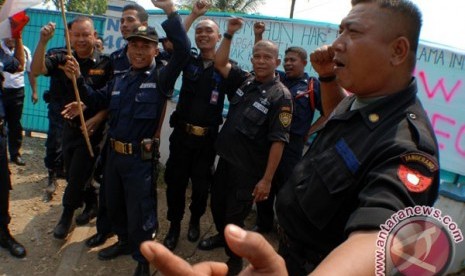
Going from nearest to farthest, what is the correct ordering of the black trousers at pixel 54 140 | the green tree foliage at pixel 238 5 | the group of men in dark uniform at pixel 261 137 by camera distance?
the group of men in dark uniform at pixel 261 137 → the black trousers at pixel 54 140 → the green tree foliage at pixel 238 5

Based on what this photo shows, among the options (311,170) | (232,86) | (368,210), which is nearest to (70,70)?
(232,86)

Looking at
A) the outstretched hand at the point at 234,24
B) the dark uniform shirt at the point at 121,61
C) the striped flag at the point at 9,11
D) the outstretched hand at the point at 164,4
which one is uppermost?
the outstretched hand at the point at 164,4

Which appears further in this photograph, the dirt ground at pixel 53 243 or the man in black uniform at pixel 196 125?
the man in black uniform at pixel 196 125

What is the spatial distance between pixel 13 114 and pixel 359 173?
509 centimetres

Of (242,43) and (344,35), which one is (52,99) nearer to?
(242,43)

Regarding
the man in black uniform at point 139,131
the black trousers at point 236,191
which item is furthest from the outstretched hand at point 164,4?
the black trousers at point 236,191

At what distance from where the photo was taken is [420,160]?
101cm

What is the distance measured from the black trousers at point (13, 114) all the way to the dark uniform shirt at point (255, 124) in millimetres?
3380

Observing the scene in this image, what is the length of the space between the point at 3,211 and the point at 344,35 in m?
2.97

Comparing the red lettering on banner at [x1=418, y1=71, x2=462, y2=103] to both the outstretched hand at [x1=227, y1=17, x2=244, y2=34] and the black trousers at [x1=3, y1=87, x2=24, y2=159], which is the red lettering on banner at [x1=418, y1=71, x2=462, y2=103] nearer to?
the outstretched hand at [x1=227, y1=17, x2=244, y2=34]

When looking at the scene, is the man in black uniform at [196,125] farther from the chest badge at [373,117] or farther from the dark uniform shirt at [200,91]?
the chest badge at [373,117]

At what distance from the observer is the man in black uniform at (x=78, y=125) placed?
11.0 feet

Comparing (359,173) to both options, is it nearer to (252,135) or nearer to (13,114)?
(252,135)

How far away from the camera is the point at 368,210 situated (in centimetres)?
96
